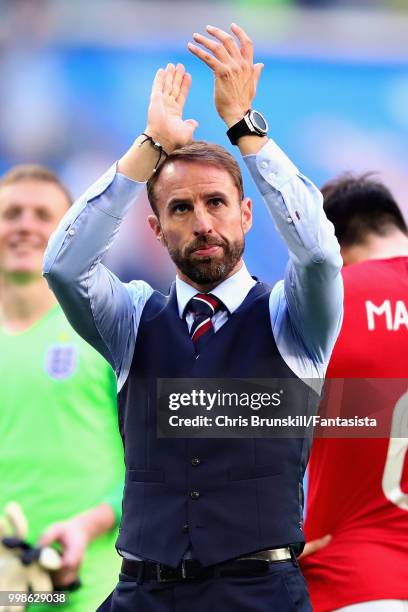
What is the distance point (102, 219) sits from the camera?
2338mm

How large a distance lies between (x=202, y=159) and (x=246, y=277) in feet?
0.95

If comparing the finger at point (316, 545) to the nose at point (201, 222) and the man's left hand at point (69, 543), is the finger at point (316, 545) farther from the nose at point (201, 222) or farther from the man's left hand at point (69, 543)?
the nose at point (201, 222)

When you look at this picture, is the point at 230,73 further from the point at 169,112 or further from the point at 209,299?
the point at 209,299

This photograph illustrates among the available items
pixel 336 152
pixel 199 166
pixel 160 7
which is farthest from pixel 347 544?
pixel 160 7

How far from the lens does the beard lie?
7.88 ft

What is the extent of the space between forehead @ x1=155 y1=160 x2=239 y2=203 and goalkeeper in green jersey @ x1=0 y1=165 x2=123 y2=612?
146cm

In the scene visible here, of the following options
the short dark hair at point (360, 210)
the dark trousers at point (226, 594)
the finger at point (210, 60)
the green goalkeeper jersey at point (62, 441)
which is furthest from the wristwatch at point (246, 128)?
the green goalkeeper jersey at point (62, 441)

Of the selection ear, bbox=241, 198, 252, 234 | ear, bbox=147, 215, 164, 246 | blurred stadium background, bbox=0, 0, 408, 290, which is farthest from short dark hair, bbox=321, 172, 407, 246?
blurred stadium background, bbox=0, 0, 408, 290

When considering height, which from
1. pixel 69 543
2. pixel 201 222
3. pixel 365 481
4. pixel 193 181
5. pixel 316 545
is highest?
pixel 193 181

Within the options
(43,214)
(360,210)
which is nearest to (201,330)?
(360,210)

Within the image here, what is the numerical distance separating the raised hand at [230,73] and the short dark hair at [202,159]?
0.20 meters

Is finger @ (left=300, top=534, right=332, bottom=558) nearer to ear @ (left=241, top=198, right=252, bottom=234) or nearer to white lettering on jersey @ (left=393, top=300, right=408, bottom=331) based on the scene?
white lettering on jersey @ (left=393, top=300, right=408, bottom=331)

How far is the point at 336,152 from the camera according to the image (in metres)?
5.25

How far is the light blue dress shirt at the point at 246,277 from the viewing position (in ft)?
7.39
